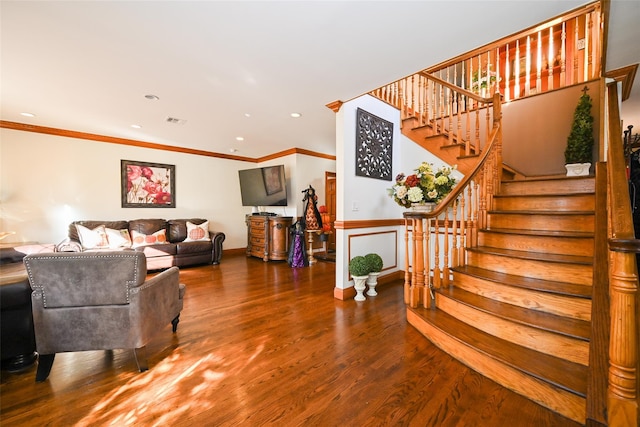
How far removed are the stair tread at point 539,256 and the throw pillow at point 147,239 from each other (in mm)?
4981

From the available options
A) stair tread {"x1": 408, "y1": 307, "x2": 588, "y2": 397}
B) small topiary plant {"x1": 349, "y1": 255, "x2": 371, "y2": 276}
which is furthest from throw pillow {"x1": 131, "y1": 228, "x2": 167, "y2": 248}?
stair tread {"x1": 408, "y1": 307, "x2": 588, "y2": 397}

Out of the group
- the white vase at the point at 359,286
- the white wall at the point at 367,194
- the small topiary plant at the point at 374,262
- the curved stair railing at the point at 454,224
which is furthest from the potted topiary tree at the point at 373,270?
the curved stair railing at the point at 454,224

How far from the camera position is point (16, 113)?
3.57 metres

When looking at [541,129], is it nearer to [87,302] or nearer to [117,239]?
[87,302]

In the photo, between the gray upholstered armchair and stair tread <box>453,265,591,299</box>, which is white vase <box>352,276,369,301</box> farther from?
the gray upholstered armchair

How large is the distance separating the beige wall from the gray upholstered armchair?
15.0 feet

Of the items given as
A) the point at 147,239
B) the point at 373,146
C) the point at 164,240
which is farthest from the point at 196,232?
the point at 373,146

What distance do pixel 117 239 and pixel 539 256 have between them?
5.78m

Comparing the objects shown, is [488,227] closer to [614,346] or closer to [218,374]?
[614,346]

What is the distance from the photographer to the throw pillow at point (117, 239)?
14.1ft

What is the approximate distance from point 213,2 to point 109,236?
4.40 meters

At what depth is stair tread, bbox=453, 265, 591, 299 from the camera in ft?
5.58

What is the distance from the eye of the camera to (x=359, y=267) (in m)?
2.93

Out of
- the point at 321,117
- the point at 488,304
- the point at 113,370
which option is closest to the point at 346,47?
the point at 321,117
